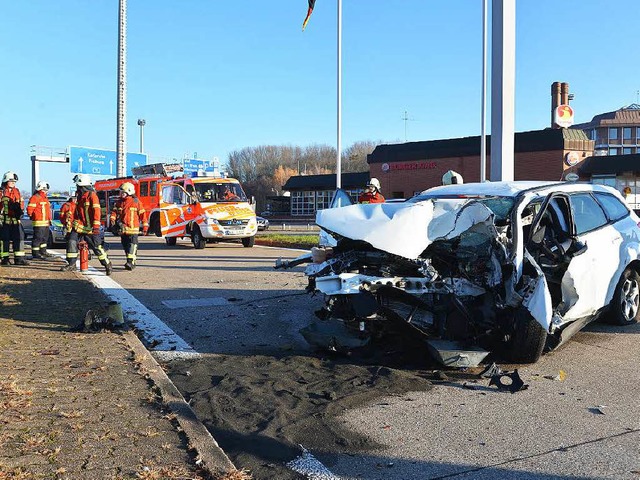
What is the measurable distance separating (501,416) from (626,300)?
3543 mm

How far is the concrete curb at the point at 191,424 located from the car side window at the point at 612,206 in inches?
202

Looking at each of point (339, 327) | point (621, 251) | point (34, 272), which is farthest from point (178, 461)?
point (34, 272)

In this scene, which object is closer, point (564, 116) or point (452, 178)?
point (452, 178)

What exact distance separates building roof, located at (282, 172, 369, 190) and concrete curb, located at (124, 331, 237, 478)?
145 ft

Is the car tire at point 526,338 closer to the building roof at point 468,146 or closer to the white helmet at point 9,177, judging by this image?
the white helmet at point 9,177

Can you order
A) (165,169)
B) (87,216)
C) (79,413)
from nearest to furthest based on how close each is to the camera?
(79,413), (87,216), (165,169)

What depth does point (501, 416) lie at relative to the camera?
4270mm

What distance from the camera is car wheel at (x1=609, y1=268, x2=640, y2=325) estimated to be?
671 centimetres

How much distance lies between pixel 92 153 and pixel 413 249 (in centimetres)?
4326

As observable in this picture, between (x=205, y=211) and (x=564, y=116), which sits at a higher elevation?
(x=564, y=116)

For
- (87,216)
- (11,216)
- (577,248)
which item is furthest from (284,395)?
(11,216)

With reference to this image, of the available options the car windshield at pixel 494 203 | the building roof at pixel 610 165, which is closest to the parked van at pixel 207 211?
the car windshield at pixel 494 203

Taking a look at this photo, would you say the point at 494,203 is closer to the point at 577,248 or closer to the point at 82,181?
the point at 577,248

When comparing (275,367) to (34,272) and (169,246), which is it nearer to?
(34,272)
